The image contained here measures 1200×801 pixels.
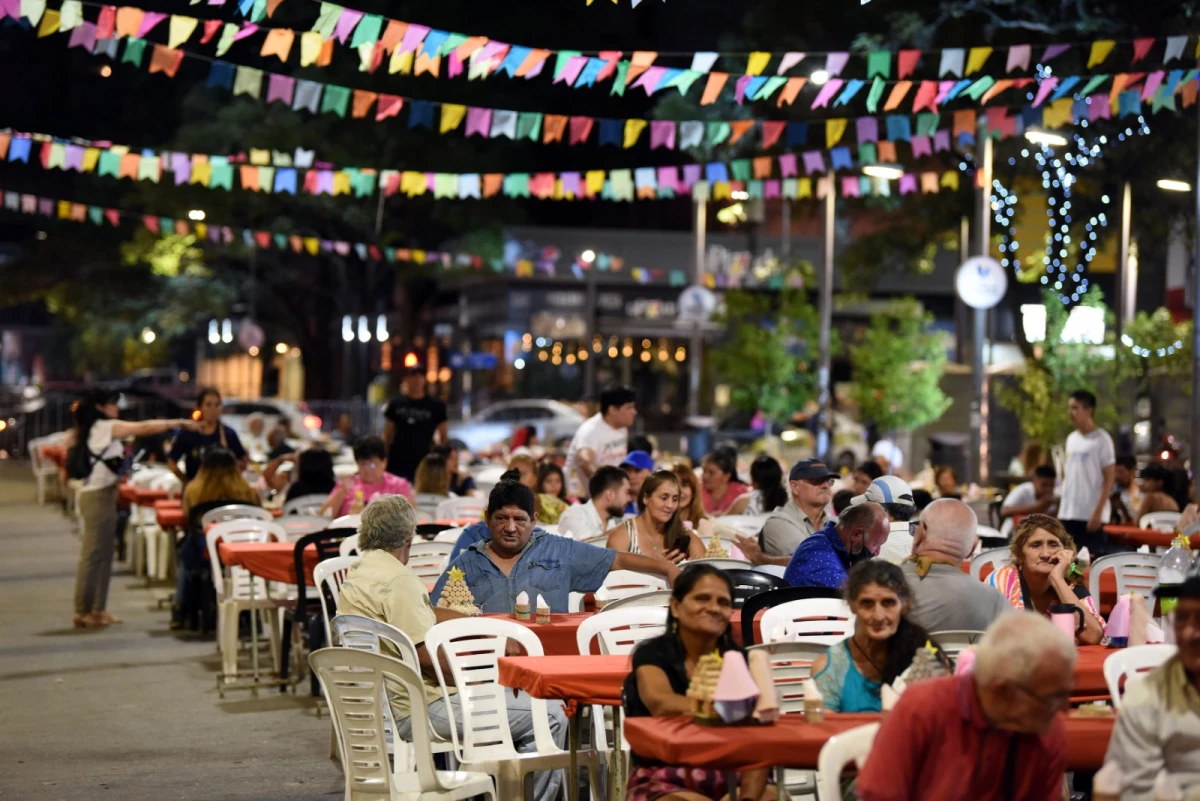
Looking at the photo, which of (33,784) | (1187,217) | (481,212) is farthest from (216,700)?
(481,212)

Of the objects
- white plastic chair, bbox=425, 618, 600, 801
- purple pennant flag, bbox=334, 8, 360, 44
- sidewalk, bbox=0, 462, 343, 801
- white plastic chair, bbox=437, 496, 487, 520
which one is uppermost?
purple pennant flag, bbox=334, 8, 360, 44

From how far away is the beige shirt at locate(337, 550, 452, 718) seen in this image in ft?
25.1

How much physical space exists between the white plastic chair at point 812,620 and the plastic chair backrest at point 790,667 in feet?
3.02

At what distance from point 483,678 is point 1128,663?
2598mm

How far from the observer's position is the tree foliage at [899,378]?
28.2m

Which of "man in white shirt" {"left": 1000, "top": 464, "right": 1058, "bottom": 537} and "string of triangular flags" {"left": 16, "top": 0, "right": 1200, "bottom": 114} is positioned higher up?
"string of triangular flags" {"left": 16, "top": 0, "right": 1200, "bottom": 114}

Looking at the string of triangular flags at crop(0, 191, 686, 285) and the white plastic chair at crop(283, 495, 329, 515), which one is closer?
the white plastic chair at crop(283, 495, 329, 515)

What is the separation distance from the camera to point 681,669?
5.68 metres

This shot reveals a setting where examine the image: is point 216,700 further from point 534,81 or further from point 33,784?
point 534,81

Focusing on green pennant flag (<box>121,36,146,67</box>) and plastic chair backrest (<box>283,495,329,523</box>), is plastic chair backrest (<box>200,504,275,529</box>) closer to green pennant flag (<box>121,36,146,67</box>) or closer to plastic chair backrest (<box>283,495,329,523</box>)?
plastic chair backrest (<box>283,495,329,523</box>)

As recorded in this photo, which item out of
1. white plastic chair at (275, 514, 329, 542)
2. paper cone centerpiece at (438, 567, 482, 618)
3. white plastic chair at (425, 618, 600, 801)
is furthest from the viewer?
white plastic chair at (275, 514, 329, 542)

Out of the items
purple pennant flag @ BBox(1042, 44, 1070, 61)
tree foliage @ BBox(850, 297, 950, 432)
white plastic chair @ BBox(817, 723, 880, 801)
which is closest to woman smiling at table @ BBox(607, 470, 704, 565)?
white plastic chair @ BBox(817, 723, 880, 801)

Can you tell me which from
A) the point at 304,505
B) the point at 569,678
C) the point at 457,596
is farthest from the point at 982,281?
the point at 569,678

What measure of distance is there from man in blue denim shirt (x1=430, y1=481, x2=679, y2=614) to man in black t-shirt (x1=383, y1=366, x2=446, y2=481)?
6589mm
